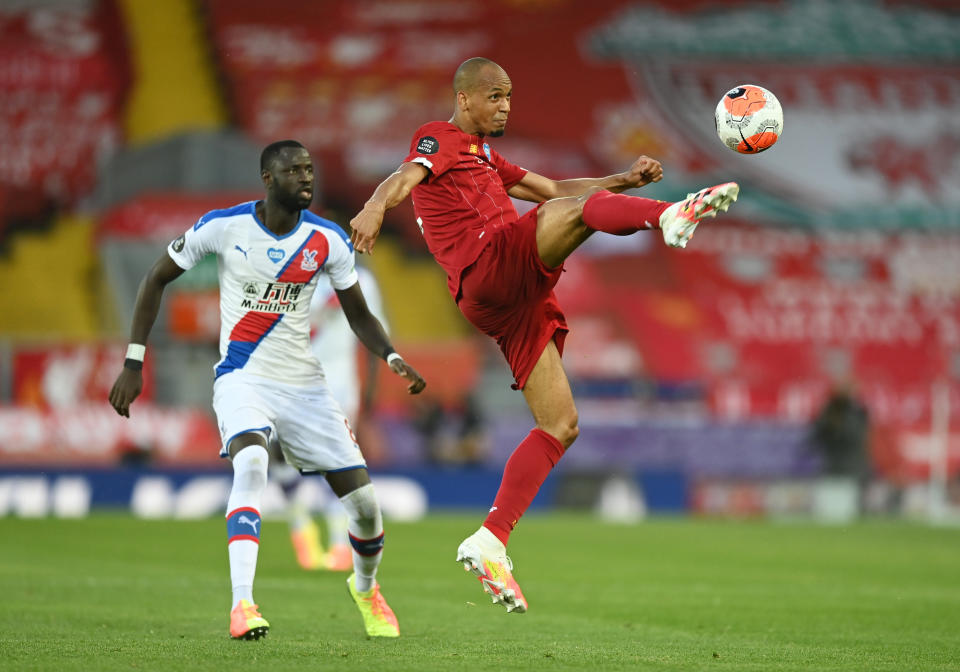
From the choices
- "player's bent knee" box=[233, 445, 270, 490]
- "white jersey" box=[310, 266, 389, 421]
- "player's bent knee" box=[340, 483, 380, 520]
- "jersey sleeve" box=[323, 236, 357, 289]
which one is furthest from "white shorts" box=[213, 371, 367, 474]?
"white jersey" box=[310, 266, 389, 421]

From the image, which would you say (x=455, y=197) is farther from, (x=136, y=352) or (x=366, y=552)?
(x=366, y=552)

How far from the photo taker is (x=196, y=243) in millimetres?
6691

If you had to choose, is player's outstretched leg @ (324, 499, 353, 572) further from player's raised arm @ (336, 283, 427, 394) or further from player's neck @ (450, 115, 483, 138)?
player's neck @ (450, 115, 483, 138)

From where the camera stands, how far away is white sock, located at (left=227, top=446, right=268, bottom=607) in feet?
20.4

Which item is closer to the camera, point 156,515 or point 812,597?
point 812,597

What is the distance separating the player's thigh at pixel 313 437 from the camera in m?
6.88

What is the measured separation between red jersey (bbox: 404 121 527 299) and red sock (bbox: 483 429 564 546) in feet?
2.60

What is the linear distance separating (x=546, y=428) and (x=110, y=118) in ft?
73.9

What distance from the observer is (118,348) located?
65.6 ft

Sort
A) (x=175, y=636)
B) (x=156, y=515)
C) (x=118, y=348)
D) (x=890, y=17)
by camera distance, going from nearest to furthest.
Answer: (x=175, y=636) → (x=156, y=515) → (x=118, y=348) → (x=890, y=17)

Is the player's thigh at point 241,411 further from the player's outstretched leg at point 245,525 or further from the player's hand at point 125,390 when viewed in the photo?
the player's hand at point 125,390

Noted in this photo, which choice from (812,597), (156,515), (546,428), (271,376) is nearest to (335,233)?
(271,376)

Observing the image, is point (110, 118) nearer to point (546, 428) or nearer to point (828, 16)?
point (828, 16)

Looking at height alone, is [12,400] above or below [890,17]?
below
